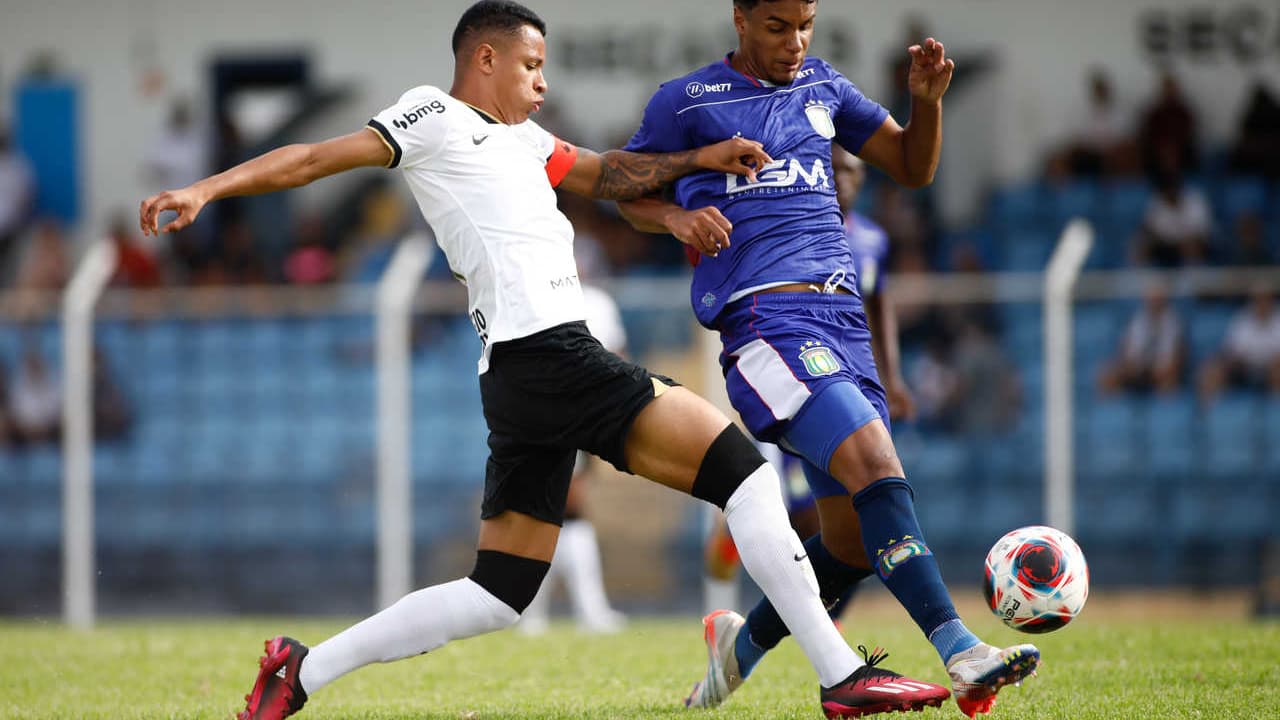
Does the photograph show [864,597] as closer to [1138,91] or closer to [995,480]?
[995,480]

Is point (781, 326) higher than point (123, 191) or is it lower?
lower

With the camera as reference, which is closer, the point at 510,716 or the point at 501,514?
the point at 501,514

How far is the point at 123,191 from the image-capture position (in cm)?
1664

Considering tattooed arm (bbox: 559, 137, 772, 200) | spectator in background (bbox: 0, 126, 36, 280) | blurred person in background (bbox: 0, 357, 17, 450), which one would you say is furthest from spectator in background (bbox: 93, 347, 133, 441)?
tattooed arm (bbox: 559, 137, 772, 200)

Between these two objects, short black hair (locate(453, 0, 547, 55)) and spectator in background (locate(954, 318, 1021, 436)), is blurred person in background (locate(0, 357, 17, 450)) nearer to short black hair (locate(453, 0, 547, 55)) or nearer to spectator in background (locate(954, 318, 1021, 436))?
spectator in background (locate(954, 318, 1021, 436))

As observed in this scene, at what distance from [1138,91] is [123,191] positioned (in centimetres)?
1052

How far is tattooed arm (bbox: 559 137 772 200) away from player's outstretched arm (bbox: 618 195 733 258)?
3.0 inches

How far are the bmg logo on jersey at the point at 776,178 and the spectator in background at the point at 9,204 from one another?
12.8m

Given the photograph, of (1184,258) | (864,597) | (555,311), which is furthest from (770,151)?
(1184,258)

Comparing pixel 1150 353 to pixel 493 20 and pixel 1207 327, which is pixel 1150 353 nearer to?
pixel 1207 327

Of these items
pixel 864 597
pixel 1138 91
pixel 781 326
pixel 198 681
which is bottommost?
pixel 864 597

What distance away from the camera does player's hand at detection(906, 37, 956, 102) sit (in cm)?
475

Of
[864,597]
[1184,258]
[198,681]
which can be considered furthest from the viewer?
[1184,258]

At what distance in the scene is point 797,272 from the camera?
15.5 ft
